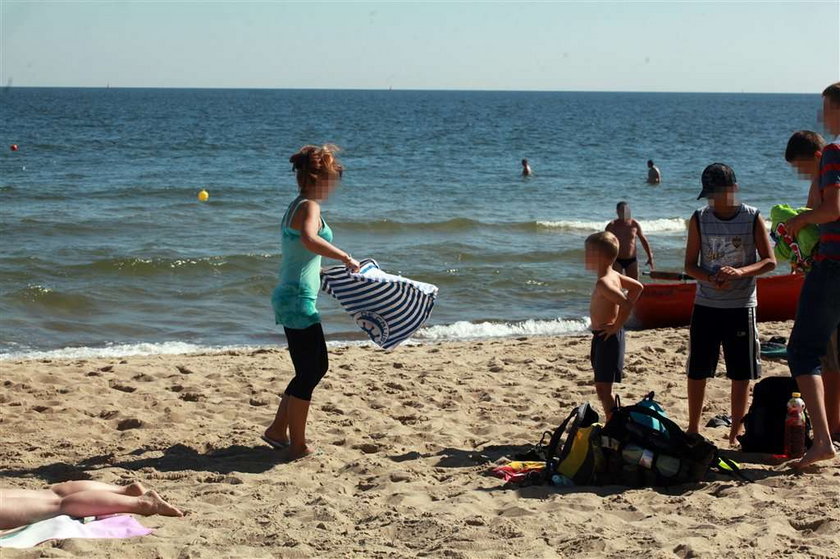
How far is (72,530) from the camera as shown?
4316 millimetres

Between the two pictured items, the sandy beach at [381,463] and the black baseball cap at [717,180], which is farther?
the black baseball cap at [717,180]

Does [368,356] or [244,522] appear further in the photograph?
[368,356]

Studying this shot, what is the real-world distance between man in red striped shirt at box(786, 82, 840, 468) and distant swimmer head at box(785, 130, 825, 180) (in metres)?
0.27

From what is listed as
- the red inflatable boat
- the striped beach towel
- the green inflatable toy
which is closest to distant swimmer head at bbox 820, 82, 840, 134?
the green inflatable toy

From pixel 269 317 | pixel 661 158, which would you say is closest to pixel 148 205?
pixel 269 317

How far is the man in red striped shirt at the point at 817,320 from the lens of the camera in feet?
16.4

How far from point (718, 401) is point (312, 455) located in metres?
3.01

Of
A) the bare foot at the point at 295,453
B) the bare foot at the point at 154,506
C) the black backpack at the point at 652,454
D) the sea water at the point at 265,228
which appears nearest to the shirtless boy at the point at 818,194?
the black backpack at the point at 652,454

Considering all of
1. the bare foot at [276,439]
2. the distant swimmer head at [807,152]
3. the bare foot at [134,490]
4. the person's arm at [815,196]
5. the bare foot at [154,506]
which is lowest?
the bare foot at [276,439]

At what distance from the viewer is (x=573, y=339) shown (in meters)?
10.0

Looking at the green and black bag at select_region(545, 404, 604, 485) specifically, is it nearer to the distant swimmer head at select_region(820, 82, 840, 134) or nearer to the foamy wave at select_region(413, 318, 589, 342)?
the distant swimmer head at select_region(820, 82, 840, 134)

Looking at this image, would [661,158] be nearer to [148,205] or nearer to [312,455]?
[148,205]

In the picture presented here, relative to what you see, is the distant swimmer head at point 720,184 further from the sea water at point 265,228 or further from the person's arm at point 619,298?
the sea water at point 265,228

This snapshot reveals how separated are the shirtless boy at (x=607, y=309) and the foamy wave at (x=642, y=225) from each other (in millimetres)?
14257
